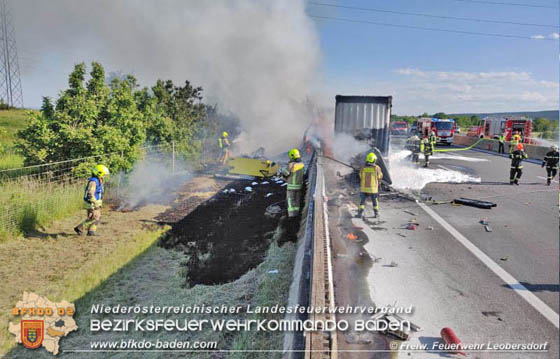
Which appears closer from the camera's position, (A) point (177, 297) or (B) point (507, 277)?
(B) point (507, 277)

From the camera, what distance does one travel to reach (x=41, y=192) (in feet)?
28.5

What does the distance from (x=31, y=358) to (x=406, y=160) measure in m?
15.5

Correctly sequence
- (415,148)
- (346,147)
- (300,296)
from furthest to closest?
1. (415,148)
2. (346,147)
3. (300,296)

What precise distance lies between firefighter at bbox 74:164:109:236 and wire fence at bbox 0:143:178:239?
1.01 metres

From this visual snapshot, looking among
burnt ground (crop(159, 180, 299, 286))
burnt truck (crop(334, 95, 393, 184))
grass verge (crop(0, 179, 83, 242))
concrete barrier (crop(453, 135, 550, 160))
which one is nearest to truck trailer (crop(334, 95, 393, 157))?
burnt truck (crop(334, 95, 393, 184))

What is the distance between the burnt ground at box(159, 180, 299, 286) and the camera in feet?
24.1

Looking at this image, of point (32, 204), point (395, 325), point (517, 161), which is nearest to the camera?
point (395, 325)

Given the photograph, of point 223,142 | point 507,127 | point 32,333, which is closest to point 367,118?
point 223,142

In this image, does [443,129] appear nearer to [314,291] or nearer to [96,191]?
[96,191]

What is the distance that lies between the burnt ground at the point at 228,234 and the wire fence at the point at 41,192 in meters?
2.60

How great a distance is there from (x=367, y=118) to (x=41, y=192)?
9818mm

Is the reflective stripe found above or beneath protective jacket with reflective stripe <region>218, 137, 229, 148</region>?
beneath

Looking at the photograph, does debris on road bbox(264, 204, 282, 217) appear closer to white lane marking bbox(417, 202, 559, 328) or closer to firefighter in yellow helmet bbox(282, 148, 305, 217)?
firefighter in yellow helmet bbox(282, 148, 305, 217)

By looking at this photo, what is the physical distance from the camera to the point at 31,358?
15.4 ft
